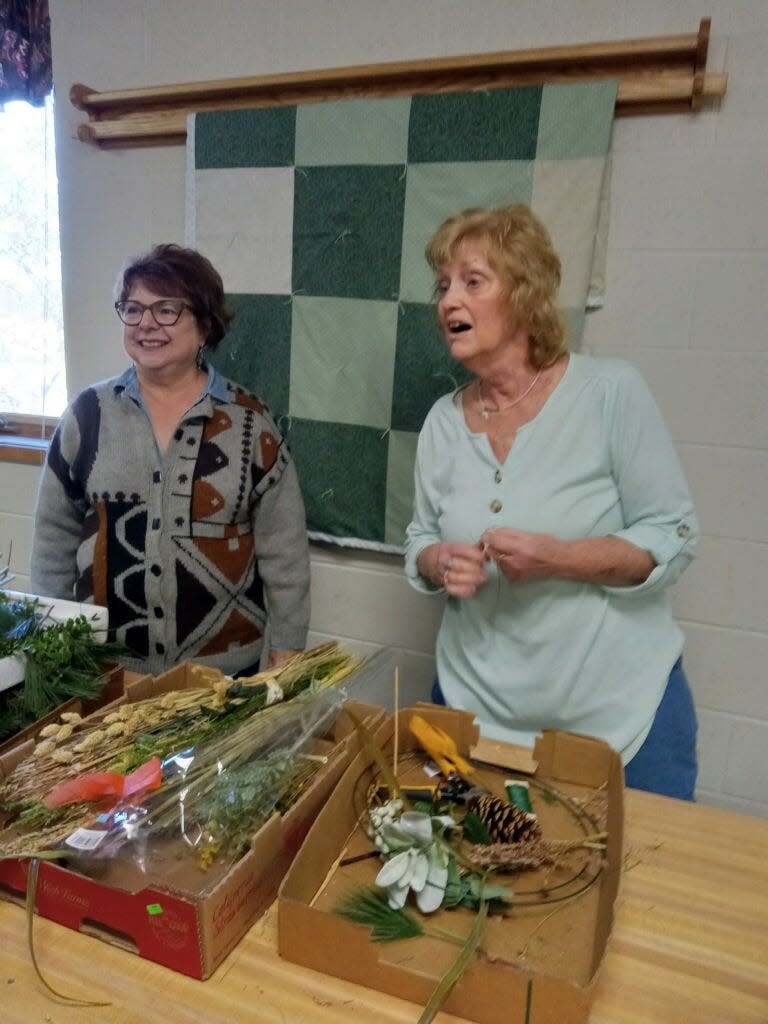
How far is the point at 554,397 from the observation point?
1230 millimetres

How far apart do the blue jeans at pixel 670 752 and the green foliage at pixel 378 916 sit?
23.6 inches

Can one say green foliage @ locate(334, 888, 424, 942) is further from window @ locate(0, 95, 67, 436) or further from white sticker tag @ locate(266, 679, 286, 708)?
window @ locate(0, 95, 67, 436)

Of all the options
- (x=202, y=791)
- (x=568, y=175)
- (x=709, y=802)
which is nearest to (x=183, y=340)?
(x=568, y=175)

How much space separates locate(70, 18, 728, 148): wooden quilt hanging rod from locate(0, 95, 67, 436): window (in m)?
0.51

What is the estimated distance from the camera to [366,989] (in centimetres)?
69

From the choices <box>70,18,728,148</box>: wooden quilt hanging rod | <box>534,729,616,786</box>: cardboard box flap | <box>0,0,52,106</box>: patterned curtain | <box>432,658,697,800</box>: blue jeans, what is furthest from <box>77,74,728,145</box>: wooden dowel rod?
<box>534,729,616,786</box>: cardboard box flap

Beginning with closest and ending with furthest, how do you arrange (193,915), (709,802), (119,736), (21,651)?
(193,915)
(119,736)
(21,651)
(709,802)

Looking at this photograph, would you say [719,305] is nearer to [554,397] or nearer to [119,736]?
[554,397]

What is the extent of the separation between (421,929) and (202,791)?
10.7 inches

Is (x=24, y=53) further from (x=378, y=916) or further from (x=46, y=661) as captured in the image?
(x=378, y=916)

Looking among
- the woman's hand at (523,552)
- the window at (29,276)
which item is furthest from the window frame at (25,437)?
the woman's hand at (523,552)

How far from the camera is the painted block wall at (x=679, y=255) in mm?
1531

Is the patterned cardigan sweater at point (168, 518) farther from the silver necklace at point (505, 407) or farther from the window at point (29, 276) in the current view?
the window at point (29, 276)

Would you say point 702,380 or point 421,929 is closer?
point 421,929
